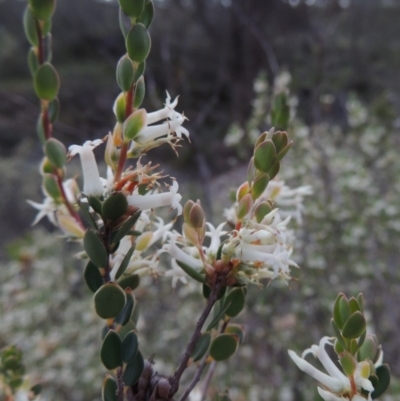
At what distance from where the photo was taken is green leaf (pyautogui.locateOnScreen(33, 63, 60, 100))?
44 centimetres

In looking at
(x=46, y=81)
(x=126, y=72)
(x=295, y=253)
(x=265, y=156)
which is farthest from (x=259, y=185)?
(x=295, y=253)

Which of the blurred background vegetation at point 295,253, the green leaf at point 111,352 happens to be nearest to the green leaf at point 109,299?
the green leaf at point 111,352

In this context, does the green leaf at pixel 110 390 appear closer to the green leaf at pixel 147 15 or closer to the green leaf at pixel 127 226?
the green leaf at pixel 127 226

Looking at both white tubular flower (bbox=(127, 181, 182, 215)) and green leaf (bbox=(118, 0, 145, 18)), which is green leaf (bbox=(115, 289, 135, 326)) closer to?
white tubular flower (bbox=(127, 181, 182, 215))

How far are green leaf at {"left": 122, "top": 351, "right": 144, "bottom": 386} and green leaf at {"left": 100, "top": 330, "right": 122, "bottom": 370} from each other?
0.04 ft

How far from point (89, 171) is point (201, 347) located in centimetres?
17

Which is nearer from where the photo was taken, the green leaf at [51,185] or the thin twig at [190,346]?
the thin twig at [190,346]

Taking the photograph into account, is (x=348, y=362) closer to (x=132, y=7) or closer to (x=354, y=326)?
(x=354, y=326)

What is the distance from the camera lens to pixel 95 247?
33cm

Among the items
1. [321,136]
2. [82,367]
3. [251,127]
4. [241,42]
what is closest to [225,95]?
[241,42]

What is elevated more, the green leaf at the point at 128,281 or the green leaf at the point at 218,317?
the green leaf at the point at 128,281

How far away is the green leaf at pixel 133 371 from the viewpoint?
34 centimetres

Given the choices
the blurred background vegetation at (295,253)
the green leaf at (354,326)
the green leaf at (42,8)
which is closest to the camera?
the green leaf at (354,326)

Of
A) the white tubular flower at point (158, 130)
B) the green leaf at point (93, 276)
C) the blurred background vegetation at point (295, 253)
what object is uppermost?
the white tubular flower at point (158, 130)
